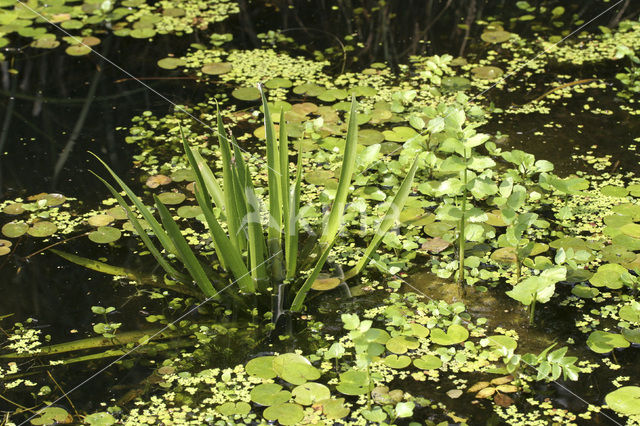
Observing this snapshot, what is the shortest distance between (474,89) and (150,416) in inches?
85.4

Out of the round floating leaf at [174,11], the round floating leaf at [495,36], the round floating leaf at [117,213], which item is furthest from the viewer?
the round floating leaf at [174,11]

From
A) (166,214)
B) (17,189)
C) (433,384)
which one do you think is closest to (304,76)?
(17,189)

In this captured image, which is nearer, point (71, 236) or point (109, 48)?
point (71, 236)

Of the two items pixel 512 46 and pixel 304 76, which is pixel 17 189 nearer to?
pixel 304 76

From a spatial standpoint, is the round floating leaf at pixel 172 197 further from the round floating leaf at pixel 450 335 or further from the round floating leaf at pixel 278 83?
the round floating leaf at pixel 450 335

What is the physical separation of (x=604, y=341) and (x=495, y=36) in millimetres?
2162

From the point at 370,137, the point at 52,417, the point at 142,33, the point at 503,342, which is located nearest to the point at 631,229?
the point at 503,342

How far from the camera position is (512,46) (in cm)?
386

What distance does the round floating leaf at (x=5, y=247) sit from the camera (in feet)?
8.64

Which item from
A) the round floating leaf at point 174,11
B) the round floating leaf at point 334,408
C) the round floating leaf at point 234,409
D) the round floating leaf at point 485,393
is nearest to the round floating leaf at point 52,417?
the round floating leaf at point 234,409

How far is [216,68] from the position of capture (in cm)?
374

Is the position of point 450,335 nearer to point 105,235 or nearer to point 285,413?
point 285,413

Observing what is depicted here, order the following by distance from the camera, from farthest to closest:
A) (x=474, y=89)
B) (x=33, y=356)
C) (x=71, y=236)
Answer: (x=474, y=89) < (x=71, y=236) < (x=33, y=356)

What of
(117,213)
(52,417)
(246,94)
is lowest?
(52,417)
